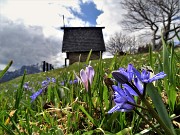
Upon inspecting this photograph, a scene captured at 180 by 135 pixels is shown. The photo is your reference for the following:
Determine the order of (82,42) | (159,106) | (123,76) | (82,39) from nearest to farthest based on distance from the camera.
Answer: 1. (123,76)
2. (159,106)
3. (82,42)
4. (82,39)

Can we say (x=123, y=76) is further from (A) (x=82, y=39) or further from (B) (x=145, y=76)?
(A) (x=82, y=39)

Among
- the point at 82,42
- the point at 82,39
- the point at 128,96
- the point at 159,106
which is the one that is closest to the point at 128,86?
the point at 128,96

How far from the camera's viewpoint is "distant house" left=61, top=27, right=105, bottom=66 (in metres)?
49.0

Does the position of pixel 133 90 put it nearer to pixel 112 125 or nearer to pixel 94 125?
pixel 112 125

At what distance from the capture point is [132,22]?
44.8m

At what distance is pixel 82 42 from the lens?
51.3m

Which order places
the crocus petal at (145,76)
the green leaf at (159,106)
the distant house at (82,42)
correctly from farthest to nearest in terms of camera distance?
1. the distant house at (82,42)
2. the green leaf at (159,106)
3. the crocus petal at (145,76)

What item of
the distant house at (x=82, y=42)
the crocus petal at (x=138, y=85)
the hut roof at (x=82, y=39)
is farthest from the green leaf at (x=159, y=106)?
the hut roof at (x=82, y=39)

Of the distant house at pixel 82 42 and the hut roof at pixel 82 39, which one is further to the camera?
the hut roof at pixel 82 39

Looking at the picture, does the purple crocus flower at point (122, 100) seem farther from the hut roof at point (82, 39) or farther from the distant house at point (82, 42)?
the hut roof at point (82, 39)

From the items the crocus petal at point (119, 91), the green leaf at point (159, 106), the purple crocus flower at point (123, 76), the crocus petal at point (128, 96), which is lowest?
the green leaf at point (159, 106)

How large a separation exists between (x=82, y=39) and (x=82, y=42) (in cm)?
84

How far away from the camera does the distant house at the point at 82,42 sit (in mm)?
48969

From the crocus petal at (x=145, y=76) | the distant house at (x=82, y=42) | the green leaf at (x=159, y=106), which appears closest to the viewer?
the crocus petal at (x=145, y=76)
